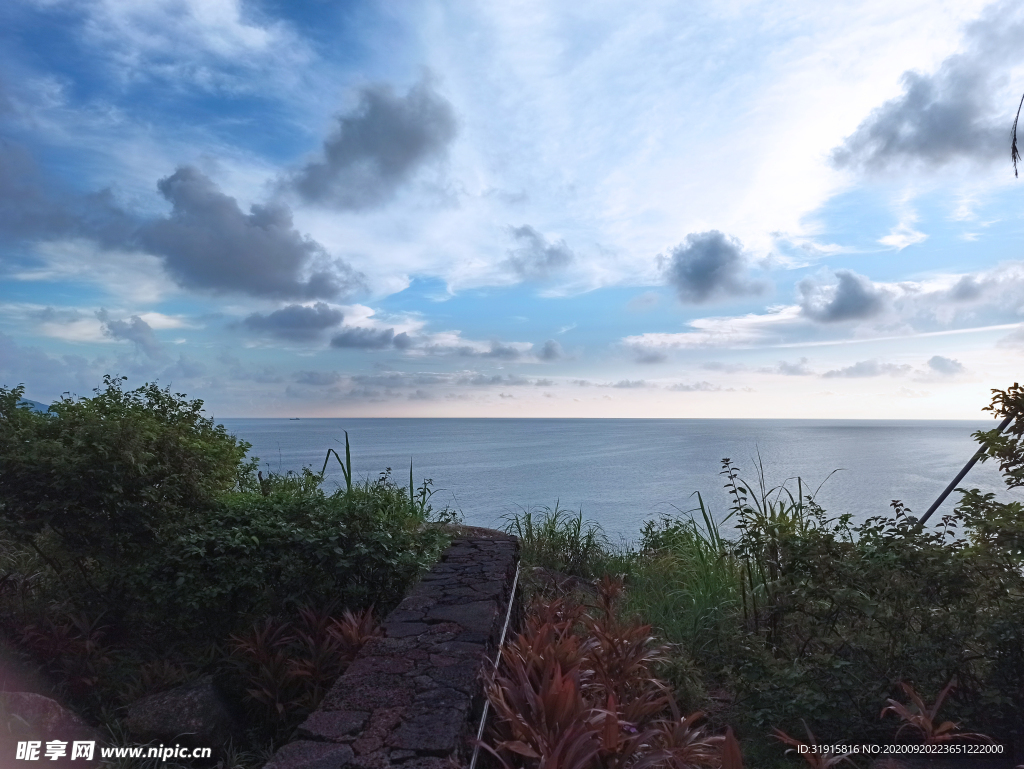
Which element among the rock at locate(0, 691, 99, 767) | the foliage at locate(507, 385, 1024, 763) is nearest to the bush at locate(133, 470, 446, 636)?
the rock at locate(0, 691, 99, 767)

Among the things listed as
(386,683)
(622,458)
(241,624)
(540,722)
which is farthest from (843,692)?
(622,458)

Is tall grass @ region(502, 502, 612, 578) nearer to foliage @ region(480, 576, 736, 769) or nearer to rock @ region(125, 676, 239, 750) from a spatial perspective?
foliage @ region(480, 576, 736, 769)

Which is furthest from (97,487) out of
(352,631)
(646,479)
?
(646,479)

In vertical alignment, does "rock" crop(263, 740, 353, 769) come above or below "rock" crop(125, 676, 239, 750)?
above

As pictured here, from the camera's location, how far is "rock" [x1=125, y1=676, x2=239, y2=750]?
4020 millimetres

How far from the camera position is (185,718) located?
4078 millimetres

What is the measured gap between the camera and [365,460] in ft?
141

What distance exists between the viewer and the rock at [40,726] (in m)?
3.75

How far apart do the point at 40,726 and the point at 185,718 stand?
809 mm

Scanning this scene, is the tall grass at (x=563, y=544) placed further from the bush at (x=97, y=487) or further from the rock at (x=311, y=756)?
the rock at (x=311, y=756)

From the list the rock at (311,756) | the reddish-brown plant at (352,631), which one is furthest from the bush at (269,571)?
the rock at (311,756)

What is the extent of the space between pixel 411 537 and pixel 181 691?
2.00 meters

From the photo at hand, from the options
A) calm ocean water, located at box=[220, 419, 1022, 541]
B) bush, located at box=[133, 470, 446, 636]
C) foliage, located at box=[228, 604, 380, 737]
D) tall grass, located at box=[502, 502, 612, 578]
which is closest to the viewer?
foliage, located at box=[228, 604, 380, 737]

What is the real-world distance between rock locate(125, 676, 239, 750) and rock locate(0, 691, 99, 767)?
26 centimetres
